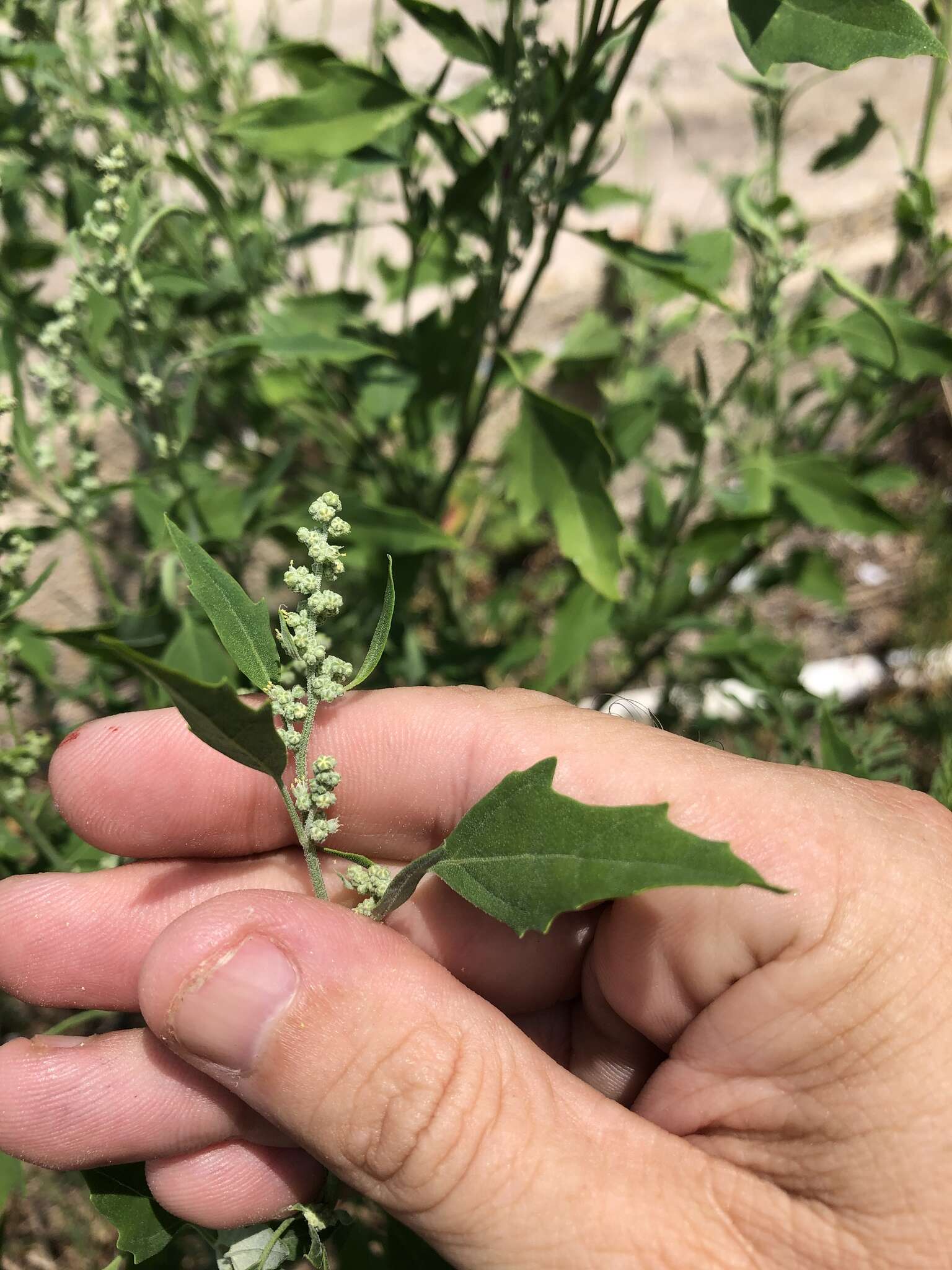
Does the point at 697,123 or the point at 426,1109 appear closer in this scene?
the point at 426,1109

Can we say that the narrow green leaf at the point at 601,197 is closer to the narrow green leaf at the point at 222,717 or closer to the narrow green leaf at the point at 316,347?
the narrow green leaf at the point at 316,347

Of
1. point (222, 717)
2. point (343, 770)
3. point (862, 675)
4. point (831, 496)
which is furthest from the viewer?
point (862, 675)

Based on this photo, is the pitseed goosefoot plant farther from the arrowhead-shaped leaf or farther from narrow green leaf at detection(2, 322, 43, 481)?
narrow green leaf at detection(2, 322, 43, 481)

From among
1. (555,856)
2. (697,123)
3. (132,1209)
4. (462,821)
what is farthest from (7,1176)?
(697,123)

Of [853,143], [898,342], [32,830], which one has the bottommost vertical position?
[32,830]

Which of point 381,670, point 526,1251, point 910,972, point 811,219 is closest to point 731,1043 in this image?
point 910,972

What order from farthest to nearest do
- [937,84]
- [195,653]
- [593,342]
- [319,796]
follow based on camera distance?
[593,342], [937,84], [195,653], [319,796]

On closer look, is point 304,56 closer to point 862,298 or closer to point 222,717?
point 862,298
